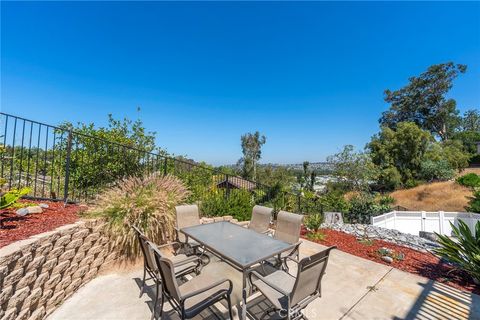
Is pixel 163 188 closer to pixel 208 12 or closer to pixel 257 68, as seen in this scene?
pixel 208 12

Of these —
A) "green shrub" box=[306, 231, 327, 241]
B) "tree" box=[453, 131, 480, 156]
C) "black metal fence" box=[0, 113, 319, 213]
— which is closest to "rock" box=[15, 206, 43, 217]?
"black metal fence" box=[0, 113, 319, 213]

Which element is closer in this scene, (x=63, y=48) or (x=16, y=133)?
(x=16, y=133)

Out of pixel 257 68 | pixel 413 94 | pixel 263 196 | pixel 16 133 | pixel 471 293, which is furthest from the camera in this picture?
pixel 413 94

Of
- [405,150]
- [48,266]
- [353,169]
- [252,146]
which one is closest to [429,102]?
[405,150]

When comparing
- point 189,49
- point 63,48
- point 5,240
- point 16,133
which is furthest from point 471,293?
point 63,48

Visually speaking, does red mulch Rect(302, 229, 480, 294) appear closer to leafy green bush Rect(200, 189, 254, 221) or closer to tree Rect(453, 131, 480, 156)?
leafy green bush Rect(200, 189, 254, 221)

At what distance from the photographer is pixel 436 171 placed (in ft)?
63.8

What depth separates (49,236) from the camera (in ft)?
7.27

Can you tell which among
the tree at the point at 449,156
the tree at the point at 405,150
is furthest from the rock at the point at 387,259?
the tree at the point at 449,156

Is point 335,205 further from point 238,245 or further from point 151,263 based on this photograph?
point 151,263

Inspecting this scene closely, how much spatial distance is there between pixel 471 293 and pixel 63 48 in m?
11.4

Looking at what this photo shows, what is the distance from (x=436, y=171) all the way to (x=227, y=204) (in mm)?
24369

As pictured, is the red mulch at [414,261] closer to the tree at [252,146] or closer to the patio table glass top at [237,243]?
the patio table glass top at [237,243]

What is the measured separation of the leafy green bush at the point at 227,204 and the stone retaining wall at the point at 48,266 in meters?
1.99
